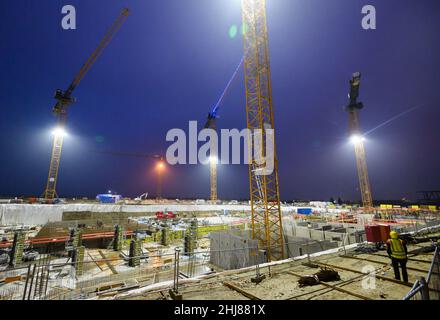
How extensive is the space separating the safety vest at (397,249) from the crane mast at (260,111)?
1377 cm

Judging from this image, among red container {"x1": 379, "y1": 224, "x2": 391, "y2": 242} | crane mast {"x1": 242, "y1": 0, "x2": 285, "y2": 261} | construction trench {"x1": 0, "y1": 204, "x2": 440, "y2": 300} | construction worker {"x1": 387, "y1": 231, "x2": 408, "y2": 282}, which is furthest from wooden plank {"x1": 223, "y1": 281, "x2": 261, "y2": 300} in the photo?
crane mast {"x1": 242, "y1": 0, "x2": 285, "y2": 261}

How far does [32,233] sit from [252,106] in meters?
31.7

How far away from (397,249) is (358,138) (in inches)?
2220

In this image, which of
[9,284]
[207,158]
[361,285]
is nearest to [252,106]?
[361,285]

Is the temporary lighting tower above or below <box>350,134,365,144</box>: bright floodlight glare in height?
below

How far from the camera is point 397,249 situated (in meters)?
6.29

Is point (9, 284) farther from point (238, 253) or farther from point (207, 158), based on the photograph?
point (207, 158)

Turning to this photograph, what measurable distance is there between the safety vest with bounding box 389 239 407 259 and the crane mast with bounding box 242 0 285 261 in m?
13.8

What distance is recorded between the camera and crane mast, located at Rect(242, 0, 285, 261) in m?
20.6

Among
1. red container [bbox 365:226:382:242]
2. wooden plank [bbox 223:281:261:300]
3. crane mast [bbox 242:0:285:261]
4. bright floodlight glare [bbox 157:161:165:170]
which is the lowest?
wooden plank [bbox 223:281:261:300]

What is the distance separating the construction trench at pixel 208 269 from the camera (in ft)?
20.0

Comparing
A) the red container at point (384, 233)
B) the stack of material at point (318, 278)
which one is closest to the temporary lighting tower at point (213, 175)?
the red container at point (384, 233)

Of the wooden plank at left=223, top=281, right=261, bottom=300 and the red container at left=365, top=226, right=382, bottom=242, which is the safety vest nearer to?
the wooden plank at left=223, top=281, right=261, bottom=300

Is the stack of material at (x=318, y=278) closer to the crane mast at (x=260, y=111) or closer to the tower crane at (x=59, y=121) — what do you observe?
the crane mast at (x=260, y=111)
